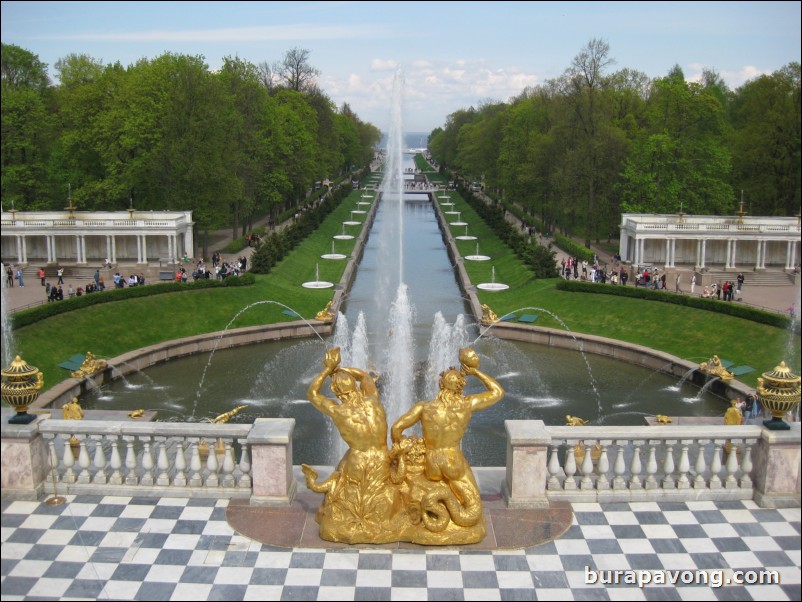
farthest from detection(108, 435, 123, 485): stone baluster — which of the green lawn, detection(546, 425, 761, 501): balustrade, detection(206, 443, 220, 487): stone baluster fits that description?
the green lawn

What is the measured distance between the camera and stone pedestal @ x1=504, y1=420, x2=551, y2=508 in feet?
45.2

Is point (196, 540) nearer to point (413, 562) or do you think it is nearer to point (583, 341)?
point (413, 562)

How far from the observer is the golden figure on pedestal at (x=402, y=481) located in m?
12.8

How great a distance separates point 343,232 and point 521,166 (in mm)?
18853

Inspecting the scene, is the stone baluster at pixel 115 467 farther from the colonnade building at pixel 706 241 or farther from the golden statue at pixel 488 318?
the colonnade building at pixel 706 241

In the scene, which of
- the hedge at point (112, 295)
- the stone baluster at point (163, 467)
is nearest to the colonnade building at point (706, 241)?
the hedge at point (112, 295)

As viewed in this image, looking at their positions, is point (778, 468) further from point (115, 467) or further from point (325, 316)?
point (325, 316)

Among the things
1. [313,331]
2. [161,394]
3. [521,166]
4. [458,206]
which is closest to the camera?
[161,394]

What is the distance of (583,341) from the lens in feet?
131

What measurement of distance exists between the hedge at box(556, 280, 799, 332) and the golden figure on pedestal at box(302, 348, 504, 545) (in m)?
26.1

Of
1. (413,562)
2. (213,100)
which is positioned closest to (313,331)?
(213,100)

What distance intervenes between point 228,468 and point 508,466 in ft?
16.2

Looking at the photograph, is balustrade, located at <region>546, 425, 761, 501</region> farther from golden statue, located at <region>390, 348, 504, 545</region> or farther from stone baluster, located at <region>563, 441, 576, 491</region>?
golden statue, located at <region>390, 348, 504, 545</region>

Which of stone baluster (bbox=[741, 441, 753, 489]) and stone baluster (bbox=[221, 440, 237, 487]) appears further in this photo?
stone baluster (bbox=[221, 440, 237, 487])
